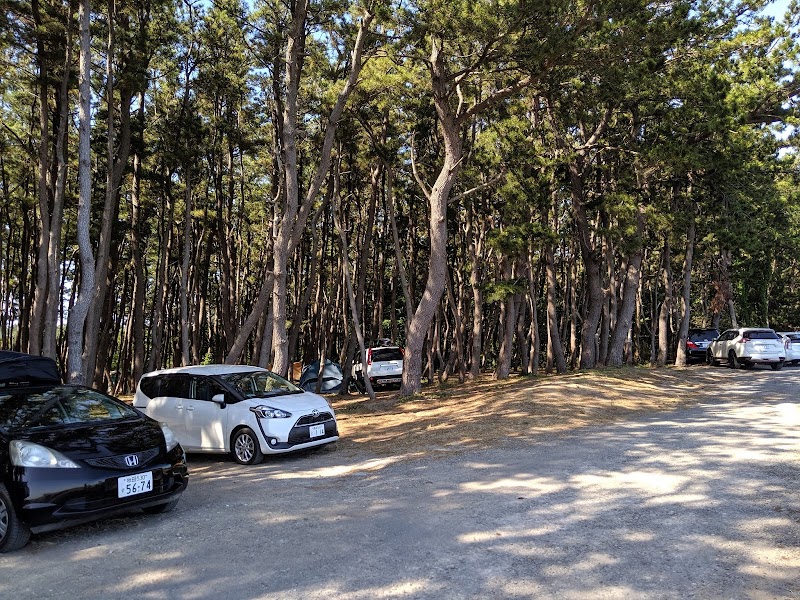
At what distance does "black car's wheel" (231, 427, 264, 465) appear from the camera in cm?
962

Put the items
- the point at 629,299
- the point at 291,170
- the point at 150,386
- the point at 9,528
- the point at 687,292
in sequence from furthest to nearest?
the point at 687,292 → the point at 629,299 → the point at 291,170 → the point at 150,386 → the point at 9,528

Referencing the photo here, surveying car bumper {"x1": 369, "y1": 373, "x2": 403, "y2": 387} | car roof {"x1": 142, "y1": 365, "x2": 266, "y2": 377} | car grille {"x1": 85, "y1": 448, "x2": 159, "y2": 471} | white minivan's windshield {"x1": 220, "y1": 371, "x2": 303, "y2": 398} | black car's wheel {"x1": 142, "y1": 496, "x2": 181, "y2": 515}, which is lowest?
black car's wheel {"x1": 142, "y1": 496, "x2": 181, "y2": 515}

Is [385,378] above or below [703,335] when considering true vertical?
below

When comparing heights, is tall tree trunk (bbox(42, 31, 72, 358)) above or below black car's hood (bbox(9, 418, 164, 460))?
above

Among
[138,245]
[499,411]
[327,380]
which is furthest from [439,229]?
[327,380]

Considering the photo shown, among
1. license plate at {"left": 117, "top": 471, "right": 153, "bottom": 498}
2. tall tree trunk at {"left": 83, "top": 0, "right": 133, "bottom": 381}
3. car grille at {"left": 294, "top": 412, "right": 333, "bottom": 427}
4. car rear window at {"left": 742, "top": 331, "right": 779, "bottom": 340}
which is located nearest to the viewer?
license plate at {"left": 117, "top": 471, "right": 153, "bottom": 498}

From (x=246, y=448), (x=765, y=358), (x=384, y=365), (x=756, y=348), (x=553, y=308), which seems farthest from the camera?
(x=384, y=365)

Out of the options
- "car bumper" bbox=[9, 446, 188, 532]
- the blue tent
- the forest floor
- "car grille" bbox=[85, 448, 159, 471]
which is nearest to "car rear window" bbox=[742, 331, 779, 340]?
the forest floor

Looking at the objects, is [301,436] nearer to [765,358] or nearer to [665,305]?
[765,358]

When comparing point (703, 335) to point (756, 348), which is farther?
point (703, 335)

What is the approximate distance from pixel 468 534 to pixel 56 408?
4428 mm

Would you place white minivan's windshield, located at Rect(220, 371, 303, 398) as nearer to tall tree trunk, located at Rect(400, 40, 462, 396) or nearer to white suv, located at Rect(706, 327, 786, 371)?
tall tree trunk, located at Rect(400, 40, 462, 396)

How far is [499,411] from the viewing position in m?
13.0

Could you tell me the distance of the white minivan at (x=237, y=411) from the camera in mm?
9625
